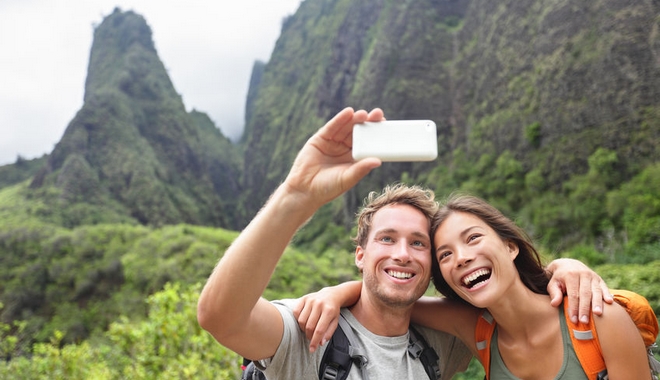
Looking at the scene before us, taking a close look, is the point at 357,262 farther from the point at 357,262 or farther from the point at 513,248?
the point at 513,248

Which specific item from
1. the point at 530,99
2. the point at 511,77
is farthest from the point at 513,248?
the point at 511,77

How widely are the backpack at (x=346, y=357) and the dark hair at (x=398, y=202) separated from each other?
19.4 inches

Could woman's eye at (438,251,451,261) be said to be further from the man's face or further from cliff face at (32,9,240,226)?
cliff face at (32,9,240,226)

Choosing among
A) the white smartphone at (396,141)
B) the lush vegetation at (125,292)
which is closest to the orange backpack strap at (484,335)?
the white smartphone at (396,141)

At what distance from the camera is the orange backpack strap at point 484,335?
2.30 meters

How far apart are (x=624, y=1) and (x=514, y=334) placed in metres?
30.0

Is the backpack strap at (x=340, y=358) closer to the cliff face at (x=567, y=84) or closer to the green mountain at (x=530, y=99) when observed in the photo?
the green mountain at (x=530, y=99)

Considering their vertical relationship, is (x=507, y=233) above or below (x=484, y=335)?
above

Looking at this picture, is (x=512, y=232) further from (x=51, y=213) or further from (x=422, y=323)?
(x=51, y=213)

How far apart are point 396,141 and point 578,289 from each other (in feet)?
3.65

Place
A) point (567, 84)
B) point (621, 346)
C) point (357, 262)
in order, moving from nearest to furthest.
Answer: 1. point (621, 346)
2. point (357, 262)
3. point (567, 84)

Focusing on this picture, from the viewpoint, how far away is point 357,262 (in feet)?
8.27

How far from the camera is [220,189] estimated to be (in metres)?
109

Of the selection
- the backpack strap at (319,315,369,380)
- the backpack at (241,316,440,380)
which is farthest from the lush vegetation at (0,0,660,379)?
the backpack strap at (319,315,369,380)
